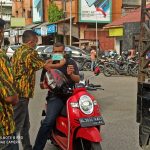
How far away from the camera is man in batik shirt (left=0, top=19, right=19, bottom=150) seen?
3.36 m

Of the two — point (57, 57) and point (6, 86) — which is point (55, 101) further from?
point (6, 86)

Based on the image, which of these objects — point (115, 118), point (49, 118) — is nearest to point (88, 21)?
point (115, 118)

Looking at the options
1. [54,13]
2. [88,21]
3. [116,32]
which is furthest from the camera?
[54,13]

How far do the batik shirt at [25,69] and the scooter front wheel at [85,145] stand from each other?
93 centimetres

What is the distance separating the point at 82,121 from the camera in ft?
15.5

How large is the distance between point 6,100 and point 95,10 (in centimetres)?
3708

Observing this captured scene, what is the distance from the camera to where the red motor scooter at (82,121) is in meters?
4.68

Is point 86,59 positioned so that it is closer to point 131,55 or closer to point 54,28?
point 131,55

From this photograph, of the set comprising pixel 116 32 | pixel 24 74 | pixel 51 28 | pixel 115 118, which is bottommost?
pixel 115 118

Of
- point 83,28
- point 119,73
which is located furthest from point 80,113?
point 83,28

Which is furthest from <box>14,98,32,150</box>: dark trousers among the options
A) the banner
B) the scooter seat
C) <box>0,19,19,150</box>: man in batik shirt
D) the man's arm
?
the banner

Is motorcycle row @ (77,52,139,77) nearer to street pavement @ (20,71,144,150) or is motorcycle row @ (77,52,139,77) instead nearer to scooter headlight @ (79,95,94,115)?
street pavement @ (20,71,144,150)

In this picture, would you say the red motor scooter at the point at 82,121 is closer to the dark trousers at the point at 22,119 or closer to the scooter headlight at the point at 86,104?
the scooter headlight at the point at 86,104

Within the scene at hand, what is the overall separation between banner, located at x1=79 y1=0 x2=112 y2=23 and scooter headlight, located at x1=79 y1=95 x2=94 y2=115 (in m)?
34.5
